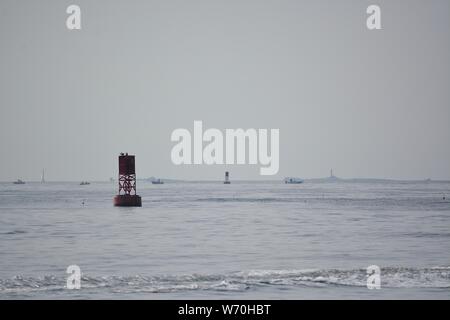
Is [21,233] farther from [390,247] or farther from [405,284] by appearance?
[405,284]

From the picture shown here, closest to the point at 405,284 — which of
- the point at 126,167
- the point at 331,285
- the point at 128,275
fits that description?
the point at 331,285

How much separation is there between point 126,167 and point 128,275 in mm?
59340

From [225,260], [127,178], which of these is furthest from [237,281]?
[127,178]

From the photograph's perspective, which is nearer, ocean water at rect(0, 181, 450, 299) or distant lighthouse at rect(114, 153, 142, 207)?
ocean water at rect(0, 181, 450, 299)

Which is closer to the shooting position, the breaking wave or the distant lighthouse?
the breaking wave

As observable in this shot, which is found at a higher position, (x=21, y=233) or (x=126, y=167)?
(x=126, y=167)

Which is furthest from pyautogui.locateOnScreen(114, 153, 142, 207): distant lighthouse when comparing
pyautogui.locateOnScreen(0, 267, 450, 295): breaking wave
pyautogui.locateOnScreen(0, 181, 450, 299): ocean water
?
pyautogui.locateOnScreen(0, 267, 450, 295): breaking wave

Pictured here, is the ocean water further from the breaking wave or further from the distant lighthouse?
the distant lighthouse

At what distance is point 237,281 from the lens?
94.0 feet

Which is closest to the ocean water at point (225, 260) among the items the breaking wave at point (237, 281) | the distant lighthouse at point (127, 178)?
the breaking wave at point (237, 281)

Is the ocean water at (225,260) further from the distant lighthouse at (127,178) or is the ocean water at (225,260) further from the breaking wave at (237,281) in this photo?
the distant lighthouse at (127,178)

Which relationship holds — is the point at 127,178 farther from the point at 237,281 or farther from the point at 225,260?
the point at 237,281

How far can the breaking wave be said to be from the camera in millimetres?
27141
